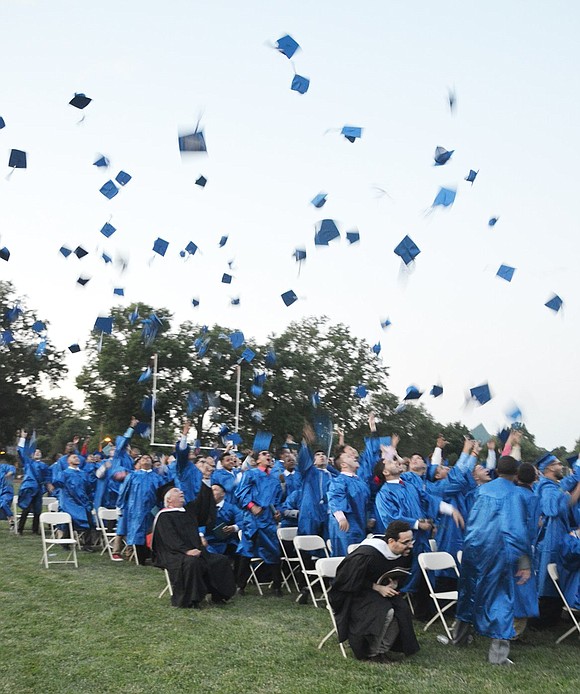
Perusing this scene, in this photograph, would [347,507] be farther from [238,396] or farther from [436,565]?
[238,396]

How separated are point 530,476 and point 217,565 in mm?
3961

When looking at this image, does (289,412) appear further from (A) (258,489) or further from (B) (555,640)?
(B) (555,640)

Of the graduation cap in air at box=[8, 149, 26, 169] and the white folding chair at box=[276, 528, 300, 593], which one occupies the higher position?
the graduation cap in air at box=[8, 149, 26, 169]

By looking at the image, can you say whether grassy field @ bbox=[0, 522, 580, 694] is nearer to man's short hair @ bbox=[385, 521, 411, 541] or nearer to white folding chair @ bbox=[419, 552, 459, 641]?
white folding chair @ bbox=[419, 552, 459, 641]

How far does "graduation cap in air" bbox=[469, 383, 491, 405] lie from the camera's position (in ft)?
35.2

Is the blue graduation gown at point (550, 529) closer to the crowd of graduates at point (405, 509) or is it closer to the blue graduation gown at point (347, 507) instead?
the crowd of graduates at point (405, 509)

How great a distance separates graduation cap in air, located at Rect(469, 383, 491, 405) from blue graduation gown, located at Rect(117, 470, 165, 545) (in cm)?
577

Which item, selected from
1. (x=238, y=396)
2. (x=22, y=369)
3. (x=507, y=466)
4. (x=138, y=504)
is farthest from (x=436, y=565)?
(x=22, y=369)

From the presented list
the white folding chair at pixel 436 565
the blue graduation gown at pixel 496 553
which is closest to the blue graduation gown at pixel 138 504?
the white folding chair at pixel 436 565

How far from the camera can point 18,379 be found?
4584 cm

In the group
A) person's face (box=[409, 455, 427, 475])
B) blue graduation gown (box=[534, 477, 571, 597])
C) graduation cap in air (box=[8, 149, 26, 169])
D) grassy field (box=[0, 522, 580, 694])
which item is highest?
graduation cap in air (box=[8, 149, 26, 169])

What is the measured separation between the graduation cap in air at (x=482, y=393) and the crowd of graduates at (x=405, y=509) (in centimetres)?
74

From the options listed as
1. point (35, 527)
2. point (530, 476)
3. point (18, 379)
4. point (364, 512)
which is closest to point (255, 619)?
point (364, 512)

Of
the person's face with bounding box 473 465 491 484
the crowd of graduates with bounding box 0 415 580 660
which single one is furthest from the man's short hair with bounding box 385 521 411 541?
the person's face with bounding box 473 465 491 484
